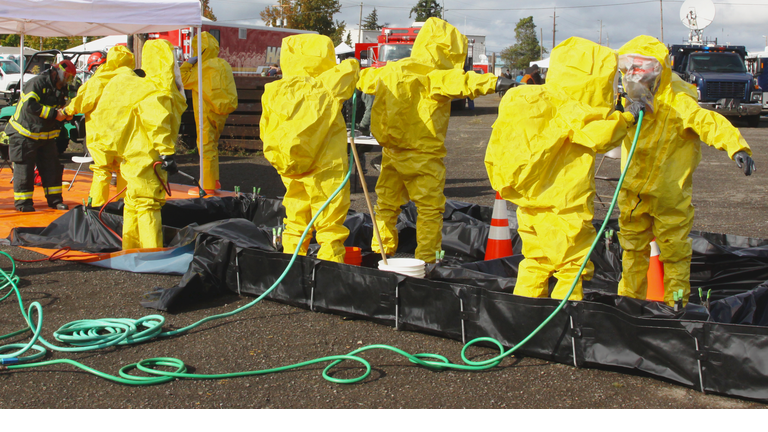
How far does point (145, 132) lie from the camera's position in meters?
5.22

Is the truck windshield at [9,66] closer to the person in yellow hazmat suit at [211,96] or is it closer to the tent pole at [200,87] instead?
the person in yellow hazmat suit at [211,96]

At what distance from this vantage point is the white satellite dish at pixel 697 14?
1880 cm


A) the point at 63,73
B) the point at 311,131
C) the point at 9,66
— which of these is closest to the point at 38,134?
the point at 63,73

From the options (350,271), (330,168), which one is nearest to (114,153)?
(330,168)

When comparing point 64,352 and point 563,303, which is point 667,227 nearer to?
point 563,303

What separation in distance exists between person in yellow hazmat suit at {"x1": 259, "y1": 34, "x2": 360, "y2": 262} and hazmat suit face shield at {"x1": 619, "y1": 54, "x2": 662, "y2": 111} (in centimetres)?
174

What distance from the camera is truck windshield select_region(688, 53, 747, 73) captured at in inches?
717

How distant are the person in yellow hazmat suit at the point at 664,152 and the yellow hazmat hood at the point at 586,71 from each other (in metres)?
0.39

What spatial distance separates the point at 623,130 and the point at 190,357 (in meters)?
2.60

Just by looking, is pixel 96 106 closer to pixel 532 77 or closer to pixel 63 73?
pixel 63 73

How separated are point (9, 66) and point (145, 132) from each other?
80.6 ft

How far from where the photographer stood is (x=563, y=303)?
3.29m

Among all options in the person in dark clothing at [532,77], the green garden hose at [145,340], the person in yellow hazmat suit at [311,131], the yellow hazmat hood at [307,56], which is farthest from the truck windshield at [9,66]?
the green garden hose at [145,340]

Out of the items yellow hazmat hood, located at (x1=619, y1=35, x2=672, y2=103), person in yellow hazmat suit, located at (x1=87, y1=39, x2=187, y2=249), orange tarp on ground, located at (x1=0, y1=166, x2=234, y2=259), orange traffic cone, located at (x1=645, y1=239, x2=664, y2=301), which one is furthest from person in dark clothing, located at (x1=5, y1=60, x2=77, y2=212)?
orange traffic cone, located at (x1=645, y1=239, x2=664, y2=301)
